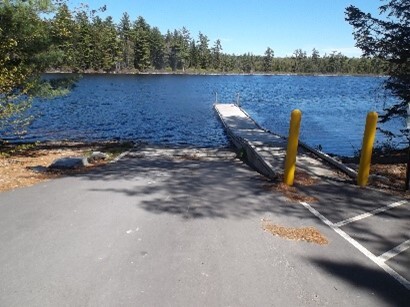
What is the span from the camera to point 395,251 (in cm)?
489

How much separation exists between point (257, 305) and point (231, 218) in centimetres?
241

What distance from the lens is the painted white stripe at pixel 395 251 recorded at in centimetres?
472

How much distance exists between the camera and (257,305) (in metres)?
3.65

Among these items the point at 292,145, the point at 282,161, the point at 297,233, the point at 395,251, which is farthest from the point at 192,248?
the point at 282,161

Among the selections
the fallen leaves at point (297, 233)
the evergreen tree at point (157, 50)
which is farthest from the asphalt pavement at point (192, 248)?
the evergreen tree at point (157, 50)

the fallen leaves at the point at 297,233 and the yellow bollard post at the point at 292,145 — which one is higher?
the yellow bollard post at the point at 292,145

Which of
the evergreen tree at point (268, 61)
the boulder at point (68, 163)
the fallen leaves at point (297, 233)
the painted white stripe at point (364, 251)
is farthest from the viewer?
the evergreen tree at point (268, 61)

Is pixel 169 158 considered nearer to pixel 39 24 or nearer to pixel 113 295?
pixel 39 24

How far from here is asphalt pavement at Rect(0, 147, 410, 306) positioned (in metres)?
3.85

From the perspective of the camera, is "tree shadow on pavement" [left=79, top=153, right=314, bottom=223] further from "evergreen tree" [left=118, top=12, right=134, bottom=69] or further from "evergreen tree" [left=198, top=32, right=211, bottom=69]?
"evergreen tree" [left=198, top=32, right=211, bottom=69]

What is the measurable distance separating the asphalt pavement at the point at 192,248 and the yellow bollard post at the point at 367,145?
330mm

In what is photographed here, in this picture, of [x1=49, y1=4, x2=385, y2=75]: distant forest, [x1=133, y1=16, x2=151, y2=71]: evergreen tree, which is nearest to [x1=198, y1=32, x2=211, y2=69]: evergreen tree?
[x1=49, y1=4, x2=385, y2=75]: distant forest

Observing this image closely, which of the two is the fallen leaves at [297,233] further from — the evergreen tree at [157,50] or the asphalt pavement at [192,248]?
the evergreen tree at [157,50]

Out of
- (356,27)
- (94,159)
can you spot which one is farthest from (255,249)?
(356,27)
